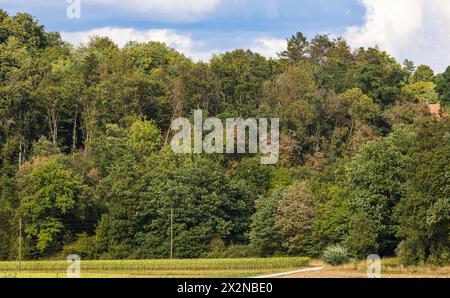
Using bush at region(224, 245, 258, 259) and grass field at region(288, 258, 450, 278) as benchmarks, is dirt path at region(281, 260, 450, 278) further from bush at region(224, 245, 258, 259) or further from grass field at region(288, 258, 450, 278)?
bush at region(224, 245, 258, 259)

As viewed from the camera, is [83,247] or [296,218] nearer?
[83,247]

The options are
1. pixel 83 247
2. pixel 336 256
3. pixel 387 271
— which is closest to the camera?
pixel 387 271

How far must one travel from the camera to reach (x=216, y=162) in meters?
51.6

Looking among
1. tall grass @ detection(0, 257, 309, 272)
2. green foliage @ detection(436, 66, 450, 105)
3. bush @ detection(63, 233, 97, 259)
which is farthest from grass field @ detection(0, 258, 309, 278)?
green foliage @ detection(436, 66, 450, 105)

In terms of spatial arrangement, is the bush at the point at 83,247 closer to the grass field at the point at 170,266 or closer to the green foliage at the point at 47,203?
the green foliage at the point at 47,203

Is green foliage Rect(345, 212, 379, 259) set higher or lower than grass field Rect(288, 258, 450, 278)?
higher

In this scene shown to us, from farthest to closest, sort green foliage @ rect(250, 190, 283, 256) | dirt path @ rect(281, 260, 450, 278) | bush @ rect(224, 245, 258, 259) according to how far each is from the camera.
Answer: green foliage @ rect(250, 190, 283, 256) < bush @ rect(224, 245, 258, 259) < dirt path @ rect(281, 260, 450, 278)

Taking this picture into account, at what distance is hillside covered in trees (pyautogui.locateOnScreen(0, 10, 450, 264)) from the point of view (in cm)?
4491

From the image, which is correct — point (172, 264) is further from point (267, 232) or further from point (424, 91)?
point (424, 91)

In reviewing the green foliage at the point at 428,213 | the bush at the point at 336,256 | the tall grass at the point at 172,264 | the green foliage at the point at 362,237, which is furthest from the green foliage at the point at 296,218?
the green foliage at the point at 428,213

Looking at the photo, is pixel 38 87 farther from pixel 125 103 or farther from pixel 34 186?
pixel 34 186

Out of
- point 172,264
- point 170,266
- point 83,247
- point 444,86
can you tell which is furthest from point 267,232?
point 444,86

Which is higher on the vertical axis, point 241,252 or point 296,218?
point 296,218
